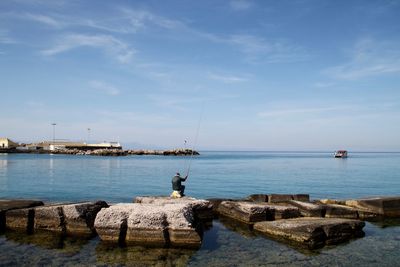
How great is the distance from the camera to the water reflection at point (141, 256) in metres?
9.45

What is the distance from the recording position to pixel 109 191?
87.4 ft

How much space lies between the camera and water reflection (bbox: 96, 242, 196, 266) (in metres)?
9.45

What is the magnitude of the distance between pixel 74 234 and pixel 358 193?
2162cm

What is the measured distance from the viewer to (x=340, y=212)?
1475 centimetres

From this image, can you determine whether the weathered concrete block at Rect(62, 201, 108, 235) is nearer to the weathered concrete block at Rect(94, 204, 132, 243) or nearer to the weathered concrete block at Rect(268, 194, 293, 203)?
the weathered concrete block at Rect(94, 204, 132, 243)

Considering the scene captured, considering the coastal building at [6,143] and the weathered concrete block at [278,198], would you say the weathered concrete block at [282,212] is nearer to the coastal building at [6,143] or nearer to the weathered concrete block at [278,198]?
the weathered concrete block at [278,198]

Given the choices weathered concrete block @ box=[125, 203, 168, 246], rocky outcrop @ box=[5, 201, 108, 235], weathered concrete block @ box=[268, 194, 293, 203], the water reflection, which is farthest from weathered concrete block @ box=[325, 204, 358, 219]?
rocky outcrop @ box=[5, 201, 108, 235]

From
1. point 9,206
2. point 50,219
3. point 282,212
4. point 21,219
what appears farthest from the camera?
point 282,212

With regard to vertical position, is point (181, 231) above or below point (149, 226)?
below

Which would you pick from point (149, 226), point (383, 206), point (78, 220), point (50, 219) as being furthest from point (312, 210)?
point (50, 219)

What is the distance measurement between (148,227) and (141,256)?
1054 mm

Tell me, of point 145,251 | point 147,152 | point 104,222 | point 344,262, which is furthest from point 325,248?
point 147,152

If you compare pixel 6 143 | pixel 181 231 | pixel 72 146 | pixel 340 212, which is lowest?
pixel 340 212

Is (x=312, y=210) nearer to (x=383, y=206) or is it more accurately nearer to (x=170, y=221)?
(x=383, y=206)
